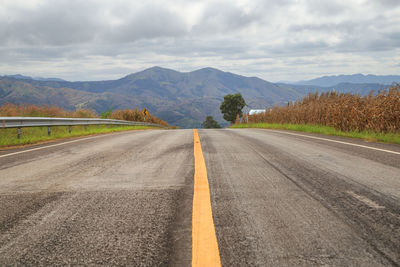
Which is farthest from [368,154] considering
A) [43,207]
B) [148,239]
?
[43,207]

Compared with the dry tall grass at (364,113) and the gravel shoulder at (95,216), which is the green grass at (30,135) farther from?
the dry tall grass at (364,113)

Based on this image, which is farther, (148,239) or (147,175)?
(147,175)

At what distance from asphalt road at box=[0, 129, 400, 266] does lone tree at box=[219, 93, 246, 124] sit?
74865mm

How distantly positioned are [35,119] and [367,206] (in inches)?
385

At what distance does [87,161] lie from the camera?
188 inches

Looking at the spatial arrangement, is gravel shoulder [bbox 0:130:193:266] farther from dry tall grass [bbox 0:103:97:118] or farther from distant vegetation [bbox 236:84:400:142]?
dry tall grass [bbox 0:103:97:118]

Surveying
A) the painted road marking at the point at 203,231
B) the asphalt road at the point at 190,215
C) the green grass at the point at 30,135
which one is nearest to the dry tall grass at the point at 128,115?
the green grass at the point at 30,135

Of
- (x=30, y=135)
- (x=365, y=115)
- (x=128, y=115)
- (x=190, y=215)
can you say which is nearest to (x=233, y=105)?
(x=128, y=115)

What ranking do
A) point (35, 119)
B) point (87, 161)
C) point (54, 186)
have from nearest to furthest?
1. point (54, 186)
2. point (87, 161)
3. point (35, 119)

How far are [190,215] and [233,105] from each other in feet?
254

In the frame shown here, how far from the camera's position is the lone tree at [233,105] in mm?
77938

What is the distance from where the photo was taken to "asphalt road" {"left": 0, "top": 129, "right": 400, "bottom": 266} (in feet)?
5.21

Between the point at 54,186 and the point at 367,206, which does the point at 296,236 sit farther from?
the point at 54,186

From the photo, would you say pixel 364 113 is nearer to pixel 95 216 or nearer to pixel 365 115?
pixel 365 115
